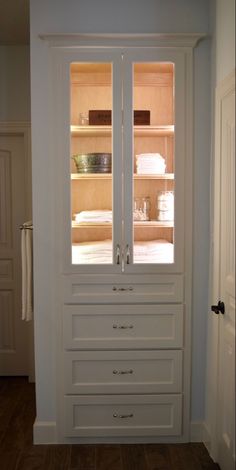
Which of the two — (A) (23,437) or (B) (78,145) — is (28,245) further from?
(A) (23,437)

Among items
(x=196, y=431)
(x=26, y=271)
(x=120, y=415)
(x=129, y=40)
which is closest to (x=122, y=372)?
(x=120, y=415)

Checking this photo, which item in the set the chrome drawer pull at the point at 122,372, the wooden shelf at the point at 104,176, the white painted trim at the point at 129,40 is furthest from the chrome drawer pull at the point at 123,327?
the white painted trim at the point at 129,40

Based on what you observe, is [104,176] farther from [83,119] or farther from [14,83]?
[14,83]

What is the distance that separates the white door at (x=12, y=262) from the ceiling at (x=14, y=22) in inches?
33.6

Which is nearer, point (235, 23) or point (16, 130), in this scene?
point (235, 23)

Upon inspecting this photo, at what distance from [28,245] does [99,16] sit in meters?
1.51

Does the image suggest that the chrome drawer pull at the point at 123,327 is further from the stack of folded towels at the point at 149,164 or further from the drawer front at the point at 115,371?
the stack of folded towels at the point at 149,164

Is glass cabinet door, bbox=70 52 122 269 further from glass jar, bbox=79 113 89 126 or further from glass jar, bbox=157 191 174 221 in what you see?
glass jar, bbox=157 191 174 221

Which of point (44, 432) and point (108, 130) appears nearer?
point (108, 130)

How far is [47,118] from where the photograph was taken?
314 cm

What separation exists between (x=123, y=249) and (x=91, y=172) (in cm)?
51

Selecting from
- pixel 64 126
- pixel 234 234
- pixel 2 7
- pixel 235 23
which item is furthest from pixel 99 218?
pixel 2 7

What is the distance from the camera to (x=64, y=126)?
3127mm

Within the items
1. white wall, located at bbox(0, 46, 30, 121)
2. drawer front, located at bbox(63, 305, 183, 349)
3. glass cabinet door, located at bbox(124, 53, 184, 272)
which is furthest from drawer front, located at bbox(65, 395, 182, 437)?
white wall, located at bbox(0, 46, 30, 121)
